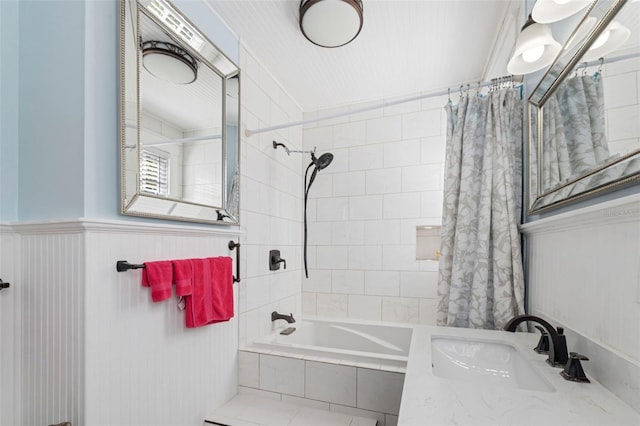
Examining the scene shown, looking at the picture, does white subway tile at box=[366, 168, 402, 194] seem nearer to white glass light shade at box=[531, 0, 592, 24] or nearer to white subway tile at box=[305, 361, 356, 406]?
white subway tile at box=[305, 361, 356, 406]

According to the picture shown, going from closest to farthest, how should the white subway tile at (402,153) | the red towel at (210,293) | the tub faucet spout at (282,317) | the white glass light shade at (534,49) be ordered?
1. the white glass light shade at (534,49)
2. the red towel at (210,293)
3. the tub faucet spout at (282,317)
4. the white subway tile at (402,153)

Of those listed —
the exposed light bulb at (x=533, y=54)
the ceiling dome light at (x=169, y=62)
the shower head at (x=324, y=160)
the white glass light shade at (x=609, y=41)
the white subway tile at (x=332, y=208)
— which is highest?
the ceiling dome light at (x=169, y=62)

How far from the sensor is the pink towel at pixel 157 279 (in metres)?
1.34

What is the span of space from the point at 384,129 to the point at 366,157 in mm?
287

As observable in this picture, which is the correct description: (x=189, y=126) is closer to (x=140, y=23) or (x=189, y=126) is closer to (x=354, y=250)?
(x=140, y=23)

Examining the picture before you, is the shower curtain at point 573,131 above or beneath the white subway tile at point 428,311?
above

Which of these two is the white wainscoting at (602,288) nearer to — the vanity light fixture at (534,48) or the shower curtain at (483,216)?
the shower curtain at (483,216)

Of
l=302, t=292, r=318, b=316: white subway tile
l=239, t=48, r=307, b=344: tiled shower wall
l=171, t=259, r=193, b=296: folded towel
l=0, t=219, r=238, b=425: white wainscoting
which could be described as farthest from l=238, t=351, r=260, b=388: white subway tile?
l=302, t=292, r=318, b=316: white subway tile

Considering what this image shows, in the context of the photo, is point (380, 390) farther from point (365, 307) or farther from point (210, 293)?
point (365, 307)

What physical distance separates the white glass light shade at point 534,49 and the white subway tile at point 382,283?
1.77 meters

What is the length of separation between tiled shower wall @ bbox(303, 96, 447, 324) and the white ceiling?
250mm

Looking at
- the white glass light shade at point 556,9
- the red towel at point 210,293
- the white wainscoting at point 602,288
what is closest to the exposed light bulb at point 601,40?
the white glass light shade at point 556,9

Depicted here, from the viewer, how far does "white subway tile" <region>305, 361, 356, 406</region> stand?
172cm

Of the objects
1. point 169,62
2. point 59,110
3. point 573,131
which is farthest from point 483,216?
point 59,110
